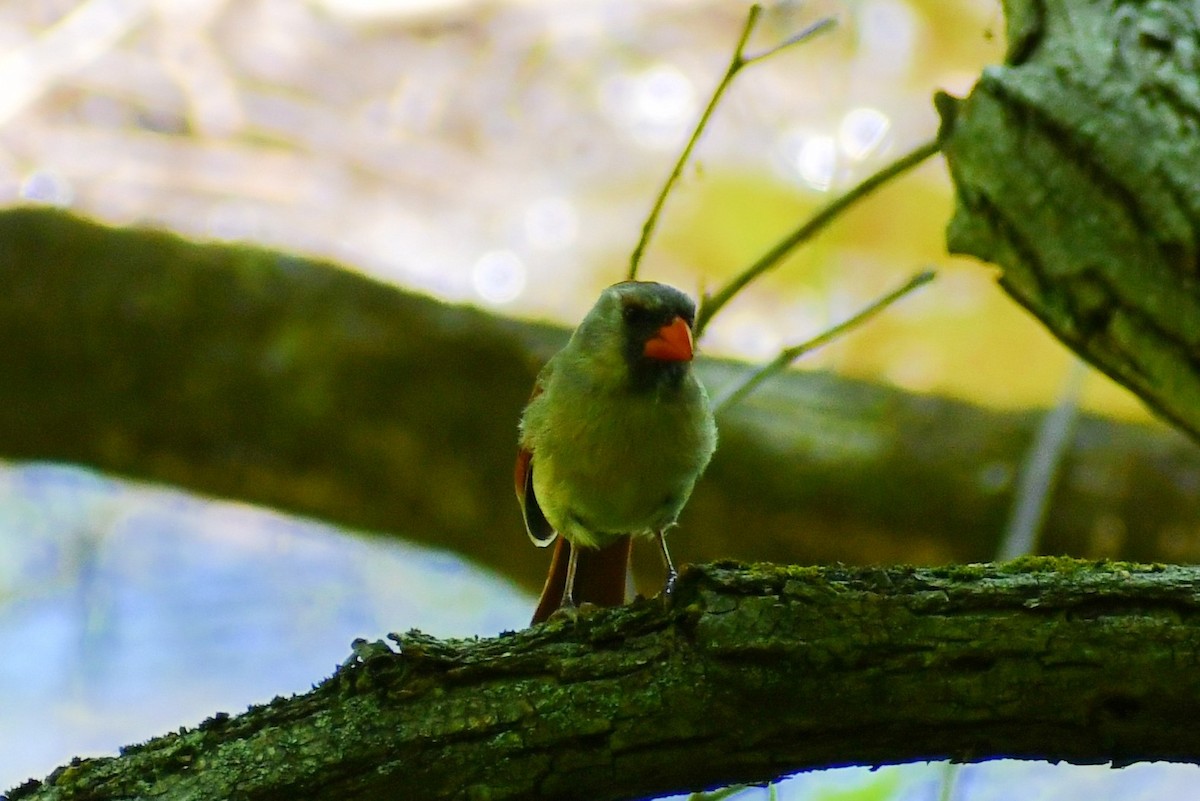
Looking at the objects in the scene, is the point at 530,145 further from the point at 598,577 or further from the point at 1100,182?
the point at 1100,182

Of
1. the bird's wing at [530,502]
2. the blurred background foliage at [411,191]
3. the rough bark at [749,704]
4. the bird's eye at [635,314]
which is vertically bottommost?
the rough bark at [749,704]

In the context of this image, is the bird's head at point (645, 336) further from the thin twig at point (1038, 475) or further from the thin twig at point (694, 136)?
the thin twig at point (1038, 475)

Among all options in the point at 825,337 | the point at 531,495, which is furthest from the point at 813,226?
the point at 531,495

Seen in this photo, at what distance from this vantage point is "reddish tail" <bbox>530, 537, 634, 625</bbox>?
3535mm

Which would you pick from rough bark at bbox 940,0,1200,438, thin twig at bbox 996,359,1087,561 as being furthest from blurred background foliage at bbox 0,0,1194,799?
rough bark at bbox 940,0,1200,438

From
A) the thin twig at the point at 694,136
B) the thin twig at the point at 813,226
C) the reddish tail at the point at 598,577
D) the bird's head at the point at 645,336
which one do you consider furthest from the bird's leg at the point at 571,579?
the thin twig at the point at 694,136

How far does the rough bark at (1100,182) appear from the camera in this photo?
228cm

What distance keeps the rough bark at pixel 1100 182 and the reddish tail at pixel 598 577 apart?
4.35 ft

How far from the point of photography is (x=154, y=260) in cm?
466

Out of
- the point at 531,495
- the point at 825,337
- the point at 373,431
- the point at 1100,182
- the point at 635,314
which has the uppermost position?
the point at 373,431

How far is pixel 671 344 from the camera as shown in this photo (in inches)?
121

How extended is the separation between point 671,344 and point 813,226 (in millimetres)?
443

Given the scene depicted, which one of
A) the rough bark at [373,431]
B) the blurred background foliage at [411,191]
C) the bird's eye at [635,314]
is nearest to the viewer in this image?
the bird's eye at [635,314]

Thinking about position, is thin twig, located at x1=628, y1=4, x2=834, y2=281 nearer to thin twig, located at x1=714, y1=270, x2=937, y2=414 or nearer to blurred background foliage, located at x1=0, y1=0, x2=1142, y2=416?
thin twig, located at x1=714, y1=270, x2=937, y2=414
